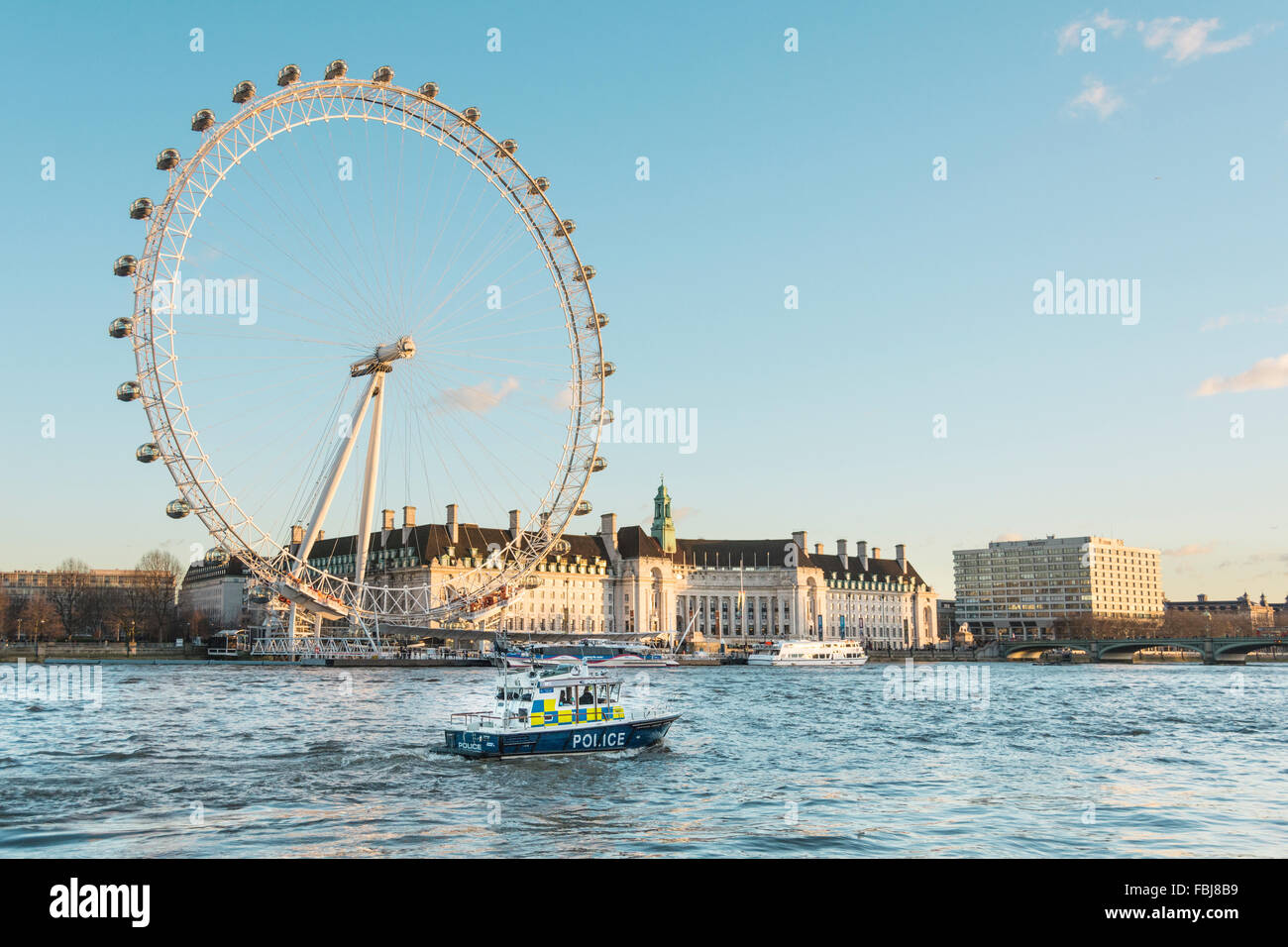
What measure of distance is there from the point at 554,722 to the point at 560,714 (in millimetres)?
312

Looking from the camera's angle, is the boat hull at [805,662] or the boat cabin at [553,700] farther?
the boat hull at [805,662]

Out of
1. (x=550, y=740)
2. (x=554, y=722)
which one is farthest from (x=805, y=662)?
(x=550, y=740)

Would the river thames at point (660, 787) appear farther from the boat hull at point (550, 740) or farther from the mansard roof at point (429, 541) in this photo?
the mansard roof at point (429, 541)

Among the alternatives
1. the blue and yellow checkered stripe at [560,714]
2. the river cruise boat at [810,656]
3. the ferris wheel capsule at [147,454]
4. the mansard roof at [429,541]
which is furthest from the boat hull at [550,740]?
the mansard roof at [429,541]

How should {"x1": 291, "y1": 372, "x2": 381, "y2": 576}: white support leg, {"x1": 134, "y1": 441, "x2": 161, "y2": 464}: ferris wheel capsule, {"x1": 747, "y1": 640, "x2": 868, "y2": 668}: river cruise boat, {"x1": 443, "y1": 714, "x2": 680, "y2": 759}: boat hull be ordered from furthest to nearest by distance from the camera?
{"x1": 747, "y1": 640, "x2": 868, "y2": 668}: river cruise boat, {"x1": 291, "y1": 372, "x2": 381, "y2": 576}: white support leg, {"x1": 134, "y1": 441, "x2": 161, "y2": 464}: ferris wheel capsule, {"x1": 443, "y1": 714, "x2": 680, "y2": 759}: boat hull

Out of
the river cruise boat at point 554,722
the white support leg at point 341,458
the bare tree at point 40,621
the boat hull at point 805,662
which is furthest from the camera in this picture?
the bare tree at point 40,621

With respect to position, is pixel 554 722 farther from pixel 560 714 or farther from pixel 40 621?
pixel 40 621

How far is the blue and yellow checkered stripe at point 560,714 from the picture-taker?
36.4 m

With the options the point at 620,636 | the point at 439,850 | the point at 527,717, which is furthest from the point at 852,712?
the point at 620,636

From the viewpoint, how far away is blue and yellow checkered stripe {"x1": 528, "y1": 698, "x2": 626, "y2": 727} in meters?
36.4

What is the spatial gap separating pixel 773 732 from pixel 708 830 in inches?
994

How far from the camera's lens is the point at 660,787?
3069 centimetres

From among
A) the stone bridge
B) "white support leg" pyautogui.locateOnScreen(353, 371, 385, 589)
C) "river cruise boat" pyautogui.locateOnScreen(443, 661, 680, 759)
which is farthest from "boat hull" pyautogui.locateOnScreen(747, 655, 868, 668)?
"river cruise boat" pyautogui.locateOnScreen(443, 661, 680, 759)

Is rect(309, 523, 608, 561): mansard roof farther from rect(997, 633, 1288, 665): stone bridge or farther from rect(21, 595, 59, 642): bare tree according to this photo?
rect(997, 633, 1288, 665): stone bridge
